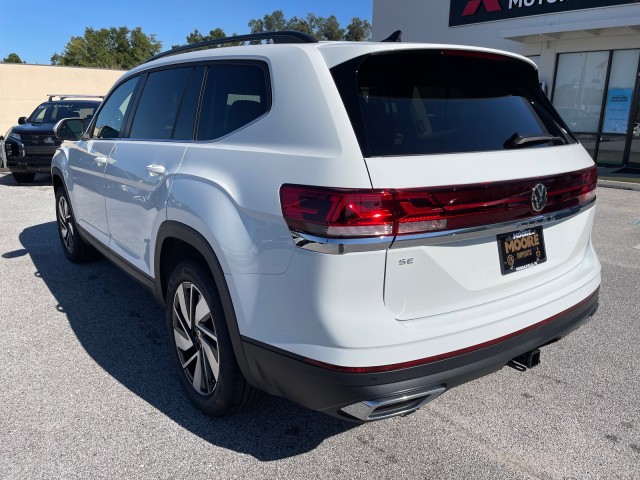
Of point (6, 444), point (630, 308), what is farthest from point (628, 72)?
point (6, 444)

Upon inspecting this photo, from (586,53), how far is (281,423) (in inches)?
586

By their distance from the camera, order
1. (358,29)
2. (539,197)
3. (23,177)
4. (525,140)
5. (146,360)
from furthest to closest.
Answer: (358,29) < (23,177) < (146,360) < (525,140) < (539,197)

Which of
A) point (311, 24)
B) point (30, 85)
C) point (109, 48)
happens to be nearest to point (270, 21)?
point (311, 24)

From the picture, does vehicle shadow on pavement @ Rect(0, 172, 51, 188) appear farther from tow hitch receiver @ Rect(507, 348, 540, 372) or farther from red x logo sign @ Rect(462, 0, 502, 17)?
red x logo sign @ Rect(462, 0, 502, 17)

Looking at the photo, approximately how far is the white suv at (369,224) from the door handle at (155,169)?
6 cm

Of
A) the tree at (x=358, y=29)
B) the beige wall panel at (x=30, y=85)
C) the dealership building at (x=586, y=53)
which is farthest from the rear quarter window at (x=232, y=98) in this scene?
the tree at (x=358, y=29)

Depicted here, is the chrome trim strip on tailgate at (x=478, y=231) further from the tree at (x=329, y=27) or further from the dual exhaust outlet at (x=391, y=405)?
the tree at (x=329, y=27)

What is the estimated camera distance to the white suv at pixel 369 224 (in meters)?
1.92

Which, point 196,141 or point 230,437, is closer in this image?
point 230,437

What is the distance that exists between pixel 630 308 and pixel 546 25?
12.2m

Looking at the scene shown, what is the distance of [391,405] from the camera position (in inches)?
79.2

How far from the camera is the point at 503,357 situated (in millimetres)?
2193

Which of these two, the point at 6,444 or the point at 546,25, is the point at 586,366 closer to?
the point at 6,444

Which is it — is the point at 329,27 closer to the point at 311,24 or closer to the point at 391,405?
the point at 311,24
